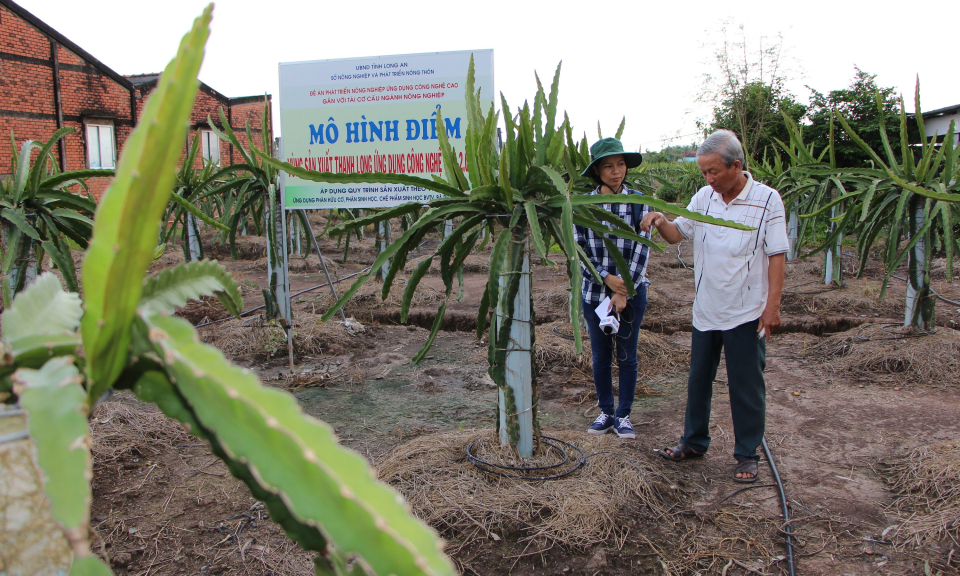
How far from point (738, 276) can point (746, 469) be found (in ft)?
3.10

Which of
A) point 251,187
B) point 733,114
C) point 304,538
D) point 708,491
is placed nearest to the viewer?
point 304,538

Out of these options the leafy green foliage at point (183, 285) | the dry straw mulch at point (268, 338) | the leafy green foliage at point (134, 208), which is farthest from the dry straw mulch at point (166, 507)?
the dry straw mulch at point (268, 338)

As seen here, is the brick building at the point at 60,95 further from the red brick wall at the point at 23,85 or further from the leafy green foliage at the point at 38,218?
the leafy green foliage at the point at 38,218

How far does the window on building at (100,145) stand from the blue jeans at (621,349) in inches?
636

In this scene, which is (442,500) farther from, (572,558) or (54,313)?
(54,313)

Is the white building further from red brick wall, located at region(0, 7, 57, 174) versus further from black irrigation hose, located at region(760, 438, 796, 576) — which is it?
red brick wall, located at region(0, 7, 57, 174)

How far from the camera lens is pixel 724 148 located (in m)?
2.88

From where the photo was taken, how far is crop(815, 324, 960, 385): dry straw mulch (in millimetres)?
4660

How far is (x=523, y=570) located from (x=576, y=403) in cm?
229

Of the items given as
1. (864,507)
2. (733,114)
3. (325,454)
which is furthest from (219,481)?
(733,114)

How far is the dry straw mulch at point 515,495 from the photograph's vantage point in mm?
2449

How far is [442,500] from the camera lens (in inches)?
103

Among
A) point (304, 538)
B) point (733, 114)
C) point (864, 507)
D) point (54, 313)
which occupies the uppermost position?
point (733, 114)

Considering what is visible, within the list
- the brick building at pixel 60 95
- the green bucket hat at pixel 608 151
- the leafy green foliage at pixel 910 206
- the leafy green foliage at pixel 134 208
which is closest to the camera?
the leafy green foliage at pixel 134 208
